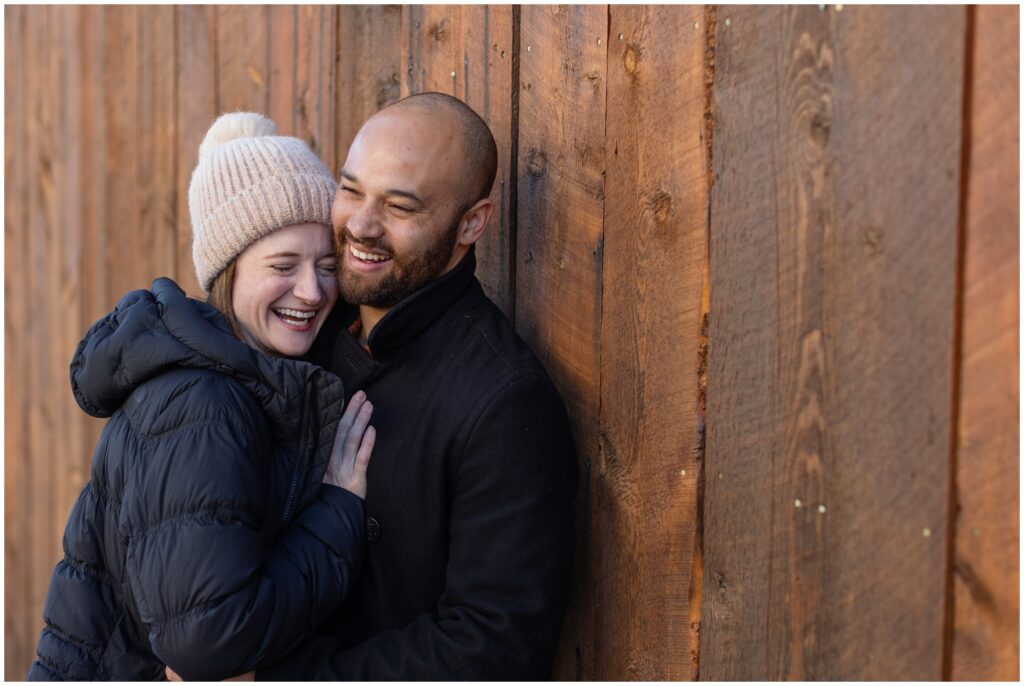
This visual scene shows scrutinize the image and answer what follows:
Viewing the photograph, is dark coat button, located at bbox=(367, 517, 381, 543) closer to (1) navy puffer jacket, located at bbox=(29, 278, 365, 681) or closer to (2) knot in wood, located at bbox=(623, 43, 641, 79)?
(1) navy puffer jacket, located at bbox=(29, 278, 365, 681)

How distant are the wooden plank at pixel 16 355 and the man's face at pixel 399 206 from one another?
2826 mm

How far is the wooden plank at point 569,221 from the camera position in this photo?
7.12 feet

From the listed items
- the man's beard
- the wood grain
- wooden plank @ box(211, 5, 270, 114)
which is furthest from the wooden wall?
the wood grain

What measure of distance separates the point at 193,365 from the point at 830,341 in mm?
1167

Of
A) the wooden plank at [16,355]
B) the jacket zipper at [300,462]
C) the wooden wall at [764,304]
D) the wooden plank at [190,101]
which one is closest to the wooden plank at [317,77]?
the wooden wall at [764,304]

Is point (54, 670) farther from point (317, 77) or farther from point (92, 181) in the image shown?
point (92, 181)

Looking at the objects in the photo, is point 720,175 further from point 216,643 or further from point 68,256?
point 68,256

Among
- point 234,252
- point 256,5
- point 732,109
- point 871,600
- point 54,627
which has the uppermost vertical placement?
point 256,5

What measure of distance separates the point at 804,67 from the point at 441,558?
3.85 feet

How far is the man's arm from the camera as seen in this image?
1.98 metres

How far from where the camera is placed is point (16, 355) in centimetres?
454

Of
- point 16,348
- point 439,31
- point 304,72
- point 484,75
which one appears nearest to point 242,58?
point 304,72


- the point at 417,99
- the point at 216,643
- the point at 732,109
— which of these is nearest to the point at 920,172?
the point at 732,109

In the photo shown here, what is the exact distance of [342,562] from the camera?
6.63 ft
